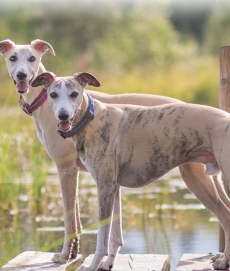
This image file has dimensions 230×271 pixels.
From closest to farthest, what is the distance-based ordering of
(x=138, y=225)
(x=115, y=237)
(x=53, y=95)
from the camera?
(x=53, y=95)
(x=115, y=237)
(x=138, y=225)

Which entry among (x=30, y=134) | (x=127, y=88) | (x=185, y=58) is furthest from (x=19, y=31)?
(x=30, y=134)

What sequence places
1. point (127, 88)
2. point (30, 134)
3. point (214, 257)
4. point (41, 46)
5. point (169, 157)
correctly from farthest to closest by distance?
point (127, 88) → point (30, 134) → point (41, 46) → point (214, 257) → point (169, 157)

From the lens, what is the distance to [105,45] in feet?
115

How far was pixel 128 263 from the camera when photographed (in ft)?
21.0

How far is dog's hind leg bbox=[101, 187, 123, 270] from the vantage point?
6179mm

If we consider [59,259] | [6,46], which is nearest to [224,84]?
[6,46]

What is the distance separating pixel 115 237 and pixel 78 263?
0.53 meters

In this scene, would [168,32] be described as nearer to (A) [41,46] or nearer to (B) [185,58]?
(B) [185,58]

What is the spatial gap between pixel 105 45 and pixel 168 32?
17.3 ft

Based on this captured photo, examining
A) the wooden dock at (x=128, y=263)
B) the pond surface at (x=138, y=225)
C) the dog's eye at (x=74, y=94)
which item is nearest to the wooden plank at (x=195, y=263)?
the wooden dock at (x=128, y=263)

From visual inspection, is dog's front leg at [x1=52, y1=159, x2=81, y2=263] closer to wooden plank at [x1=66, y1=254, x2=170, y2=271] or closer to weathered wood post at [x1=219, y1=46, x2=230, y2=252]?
wooden plank at [x1=66, y1=254, x2=170, y2=271]

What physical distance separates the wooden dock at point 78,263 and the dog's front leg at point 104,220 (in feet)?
1.06

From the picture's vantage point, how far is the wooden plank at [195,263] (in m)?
6.21

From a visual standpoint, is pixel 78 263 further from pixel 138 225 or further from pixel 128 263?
pixel 138 225
